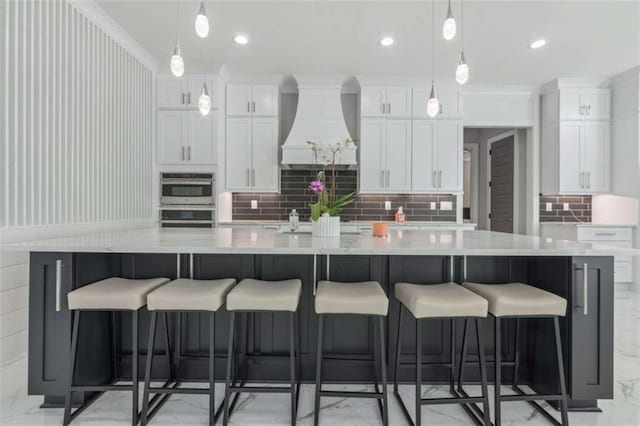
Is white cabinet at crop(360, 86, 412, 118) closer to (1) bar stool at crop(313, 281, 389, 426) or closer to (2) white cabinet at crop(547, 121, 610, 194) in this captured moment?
(2) white cabinet at crop(547, 121, 610, 194)

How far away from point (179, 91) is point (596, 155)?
18.0 feet

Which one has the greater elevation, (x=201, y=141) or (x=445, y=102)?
(x=445, y=102)

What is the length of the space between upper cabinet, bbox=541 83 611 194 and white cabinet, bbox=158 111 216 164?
4.55 meters

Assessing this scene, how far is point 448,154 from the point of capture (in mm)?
5078

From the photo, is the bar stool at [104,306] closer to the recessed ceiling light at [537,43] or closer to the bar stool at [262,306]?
the bar stool at [262,306]

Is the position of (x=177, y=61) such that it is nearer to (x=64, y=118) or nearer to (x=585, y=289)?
(x=64, y=118)

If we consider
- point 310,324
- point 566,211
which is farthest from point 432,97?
point 566,211

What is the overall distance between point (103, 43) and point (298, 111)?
226cm

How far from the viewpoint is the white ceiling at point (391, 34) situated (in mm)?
3279

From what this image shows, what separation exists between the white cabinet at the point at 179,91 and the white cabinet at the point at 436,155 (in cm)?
276

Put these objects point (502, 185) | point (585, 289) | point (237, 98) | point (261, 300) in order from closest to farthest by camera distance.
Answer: point (261, 300), point (585, 289), point (237, 98), point (502, 185)

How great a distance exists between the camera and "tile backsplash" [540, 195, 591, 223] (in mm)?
5441

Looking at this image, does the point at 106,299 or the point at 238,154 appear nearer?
the point at 106,299

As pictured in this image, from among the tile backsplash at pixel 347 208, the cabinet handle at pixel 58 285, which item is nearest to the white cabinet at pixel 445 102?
the tile backsplash at pixel 347 208
